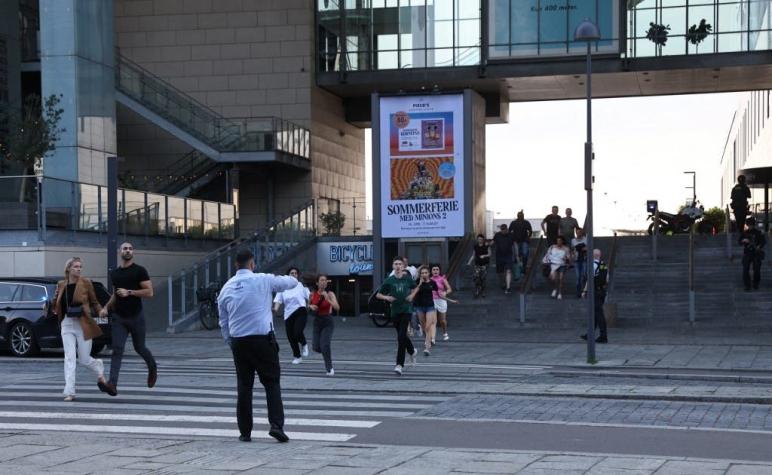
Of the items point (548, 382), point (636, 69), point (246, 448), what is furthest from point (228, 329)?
point (636, 69)

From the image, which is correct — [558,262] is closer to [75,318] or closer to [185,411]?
[75,318]

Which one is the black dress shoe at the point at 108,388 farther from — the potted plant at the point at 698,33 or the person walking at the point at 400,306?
the potted plant at the point at 698,33

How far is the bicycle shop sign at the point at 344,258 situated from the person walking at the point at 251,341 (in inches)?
1187

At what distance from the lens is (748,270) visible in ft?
100

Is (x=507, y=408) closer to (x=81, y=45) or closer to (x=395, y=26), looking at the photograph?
(x=81, y=45)

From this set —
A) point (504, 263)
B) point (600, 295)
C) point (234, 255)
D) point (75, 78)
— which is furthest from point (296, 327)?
point (75, 78)

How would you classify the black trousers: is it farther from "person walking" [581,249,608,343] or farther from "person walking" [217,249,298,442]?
"person walking" [581,249,608,343]

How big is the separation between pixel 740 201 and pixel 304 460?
95.2 ft

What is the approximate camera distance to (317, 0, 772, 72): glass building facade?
1612 inches

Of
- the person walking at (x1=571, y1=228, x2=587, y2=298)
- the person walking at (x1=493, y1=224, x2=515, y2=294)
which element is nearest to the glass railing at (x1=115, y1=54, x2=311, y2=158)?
the person walking at (x1=493, y1=224, x2=515, y2=294)

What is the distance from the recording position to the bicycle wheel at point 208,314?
31562mm

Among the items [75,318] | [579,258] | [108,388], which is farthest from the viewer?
[579,258]

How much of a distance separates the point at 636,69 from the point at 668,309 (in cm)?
1352

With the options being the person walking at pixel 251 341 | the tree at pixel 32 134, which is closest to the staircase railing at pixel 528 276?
the tree at pixel 32 134
